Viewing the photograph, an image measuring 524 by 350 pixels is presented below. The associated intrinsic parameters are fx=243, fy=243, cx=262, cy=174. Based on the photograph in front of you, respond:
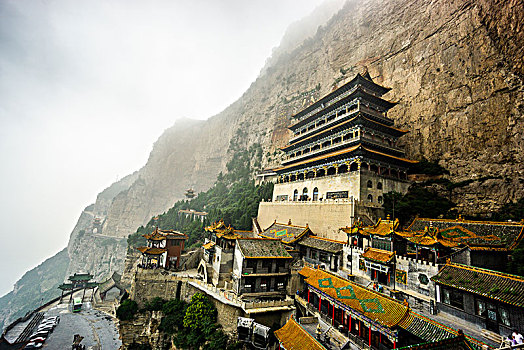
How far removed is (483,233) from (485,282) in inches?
279

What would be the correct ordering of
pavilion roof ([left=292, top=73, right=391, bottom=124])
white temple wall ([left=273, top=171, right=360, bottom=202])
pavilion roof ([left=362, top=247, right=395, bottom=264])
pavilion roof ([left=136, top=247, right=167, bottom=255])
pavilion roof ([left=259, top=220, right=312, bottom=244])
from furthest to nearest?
pavilion roof ([left=292, top=73, right=391, bottom=124]) → pavilion roof ([left=136, top=247, right=167, bottom=255]) → white temple wall ([left=273, top=171, right=360, bottom=202]) → pavilion roof ([left=259, top=220, right=312, bottom=244]) → pavilion roof ([left=362, top=247, right=395, bottom=264])

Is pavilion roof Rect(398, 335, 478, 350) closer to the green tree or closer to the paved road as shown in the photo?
the green tree

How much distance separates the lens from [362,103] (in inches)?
1127

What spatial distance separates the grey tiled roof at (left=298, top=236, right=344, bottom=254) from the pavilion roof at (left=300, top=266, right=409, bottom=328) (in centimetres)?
309

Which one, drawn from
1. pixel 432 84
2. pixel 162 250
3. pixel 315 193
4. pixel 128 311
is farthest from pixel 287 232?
pixel 432 84

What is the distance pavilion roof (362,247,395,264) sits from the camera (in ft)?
45.5

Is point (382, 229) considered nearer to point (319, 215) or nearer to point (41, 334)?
point (319, 215)

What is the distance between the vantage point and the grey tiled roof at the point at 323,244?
17.8 meters

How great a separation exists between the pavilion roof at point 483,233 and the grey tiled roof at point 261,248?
9.12 m

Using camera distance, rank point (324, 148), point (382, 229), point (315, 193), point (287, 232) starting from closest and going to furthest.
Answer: point (382, 229)
point (287, 232)
point (315, 193)
point (324, 148)

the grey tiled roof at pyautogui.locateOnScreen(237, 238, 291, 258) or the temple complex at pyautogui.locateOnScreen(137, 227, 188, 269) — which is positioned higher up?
the grey tiled roof at pyautogui.locateOnScreen(237, 238, 291, 258)

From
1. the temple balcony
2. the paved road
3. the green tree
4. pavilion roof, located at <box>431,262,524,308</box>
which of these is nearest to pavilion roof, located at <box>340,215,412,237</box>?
pavilion roof, located at <box>431,262,524,308</box>

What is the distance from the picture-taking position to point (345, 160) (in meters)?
25.2

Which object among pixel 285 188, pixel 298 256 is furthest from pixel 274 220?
pixel 298 256
